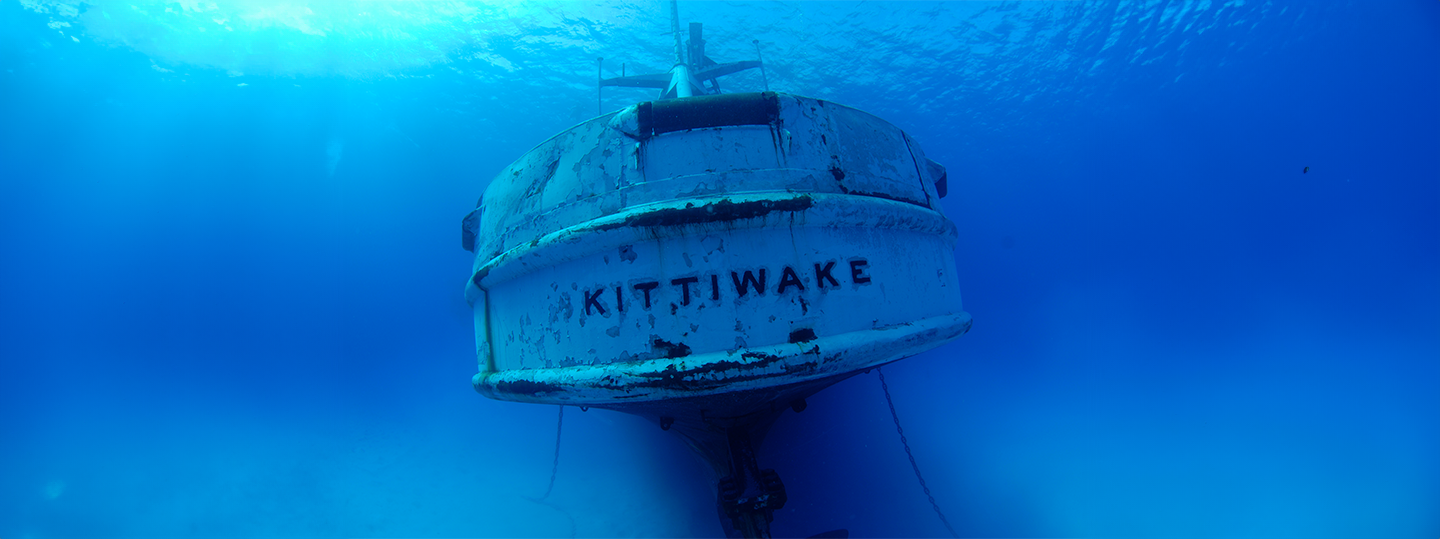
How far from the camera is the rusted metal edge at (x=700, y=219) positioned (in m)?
1.67

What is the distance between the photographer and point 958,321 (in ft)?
7.26

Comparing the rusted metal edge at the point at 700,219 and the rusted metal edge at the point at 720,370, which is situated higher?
the rusted metal edge at the point at 700,219

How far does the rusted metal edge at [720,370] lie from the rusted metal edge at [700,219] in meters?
0.44

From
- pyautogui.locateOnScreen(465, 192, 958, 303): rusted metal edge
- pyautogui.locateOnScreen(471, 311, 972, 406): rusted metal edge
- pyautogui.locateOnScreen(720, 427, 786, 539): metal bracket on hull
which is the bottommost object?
pyautogui.locateOnScreen(720, 427, 786, 539): metal bracket on hull

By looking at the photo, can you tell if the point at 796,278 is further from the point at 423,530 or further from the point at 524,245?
the point at 423,530

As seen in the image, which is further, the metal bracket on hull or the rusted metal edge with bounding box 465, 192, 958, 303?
the metal bracket on hull

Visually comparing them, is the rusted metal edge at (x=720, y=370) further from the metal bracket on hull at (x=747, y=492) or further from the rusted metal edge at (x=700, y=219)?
the metal bracket on hull at (x=747, y=492)

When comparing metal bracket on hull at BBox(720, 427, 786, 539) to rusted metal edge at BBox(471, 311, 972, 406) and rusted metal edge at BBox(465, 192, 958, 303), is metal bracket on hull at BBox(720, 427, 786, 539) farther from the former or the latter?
rusted metal edge at BBox(465, 192, 958, 303)

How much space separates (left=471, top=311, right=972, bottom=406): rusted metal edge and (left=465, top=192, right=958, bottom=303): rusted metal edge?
1.45ft

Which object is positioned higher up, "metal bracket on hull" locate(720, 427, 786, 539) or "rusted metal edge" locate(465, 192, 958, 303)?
"rusted metal edge" locate(465, 192, 958, 303)

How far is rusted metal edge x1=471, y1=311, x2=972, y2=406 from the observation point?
5.22ft

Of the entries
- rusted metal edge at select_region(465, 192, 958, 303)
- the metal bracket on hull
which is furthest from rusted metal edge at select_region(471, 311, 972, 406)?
the metal bracket on hull

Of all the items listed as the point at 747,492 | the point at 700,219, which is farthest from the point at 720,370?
the point at 747,492

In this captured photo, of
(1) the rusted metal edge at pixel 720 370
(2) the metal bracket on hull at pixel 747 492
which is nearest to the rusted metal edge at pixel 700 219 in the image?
(1) the rusted metal edge at pixel 720 370
